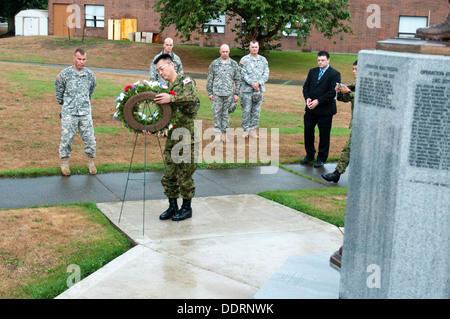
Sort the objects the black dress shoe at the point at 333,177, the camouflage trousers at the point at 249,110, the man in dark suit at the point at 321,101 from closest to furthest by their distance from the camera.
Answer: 1. the black dress shoe at the point at 333,177
2. the man in dark suit at the point at 321,101
3. the camouflage trousers at the point at 249,110

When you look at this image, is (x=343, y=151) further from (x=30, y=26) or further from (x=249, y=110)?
(x=30, y=26)

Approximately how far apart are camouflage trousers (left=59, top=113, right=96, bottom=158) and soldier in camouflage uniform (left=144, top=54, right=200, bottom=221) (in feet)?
8.82

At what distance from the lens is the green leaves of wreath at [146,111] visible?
23.0 ft

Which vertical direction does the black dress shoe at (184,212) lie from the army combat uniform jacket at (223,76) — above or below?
below

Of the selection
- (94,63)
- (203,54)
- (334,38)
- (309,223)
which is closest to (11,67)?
(94,63)

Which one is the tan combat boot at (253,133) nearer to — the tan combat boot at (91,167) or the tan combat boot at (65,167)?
the tan combat boot at (91,167)

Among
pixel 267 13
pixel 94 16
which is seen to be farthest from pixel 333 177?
pixel 94 16

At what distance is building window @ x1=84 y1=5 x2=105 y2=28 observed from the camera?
4162 centimetres

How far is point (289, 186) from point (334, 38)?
103 ft

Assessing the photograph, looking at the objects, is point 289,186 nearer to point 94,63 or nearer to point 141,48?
point 94,63

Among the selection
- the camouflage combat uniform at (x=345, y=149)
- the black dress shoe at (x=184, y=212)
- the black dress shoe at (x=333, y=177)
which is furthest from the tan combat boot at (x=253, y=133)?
the black dress shoe at (x=184, y=212)

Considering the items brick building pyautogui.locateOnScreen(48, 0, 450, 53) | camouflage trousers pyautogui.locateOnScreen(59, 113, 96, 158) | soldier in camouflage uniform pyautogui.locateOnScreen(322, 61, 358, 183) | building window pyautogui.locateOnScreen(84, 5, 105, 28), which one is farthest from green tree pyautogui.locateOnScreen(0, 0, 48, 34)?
soldier in camouflage uniform pyautogui.locateOnScreen(322, 61, 358, 183)

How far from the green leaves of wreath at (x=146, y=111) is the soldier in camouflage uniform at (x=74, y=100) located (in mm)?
2555

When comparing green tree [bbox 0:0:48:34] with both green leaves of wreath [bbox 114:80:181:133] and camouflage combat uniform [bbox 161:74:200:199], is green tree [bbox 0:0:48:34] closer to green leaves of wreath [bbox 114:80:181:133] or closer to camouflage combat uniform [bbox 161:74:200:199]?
green leaves of wreath [bbox 114:80:181:133]
